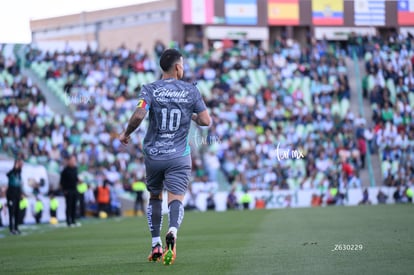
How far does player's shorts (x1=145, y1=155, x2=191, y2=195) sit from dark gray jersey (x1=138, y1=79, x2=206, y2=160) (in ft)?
0.21

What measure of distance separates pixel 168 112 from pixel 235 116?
83.9 feet

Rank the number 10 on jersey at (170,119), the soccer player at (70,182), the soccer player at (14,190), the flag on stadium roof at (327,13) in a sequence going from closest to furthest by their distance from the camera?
the number 10 on jersey at (170,119) < the soccer player at (14,190) < the soccer player at (70,182) < the flag on stadium roof at (327,13)

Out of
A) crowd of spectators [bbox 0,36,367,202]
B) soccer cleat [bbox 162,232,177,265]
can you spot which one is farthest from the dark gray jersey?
crowd of spectators [bbox 0,36,367,202]

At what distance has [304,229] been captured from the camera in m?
15.0

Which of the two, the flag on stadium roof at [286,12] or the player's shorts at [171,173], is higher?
the flag on stadium roof at [286,12]

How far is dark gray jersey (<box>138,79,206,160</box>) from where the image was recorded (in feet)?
30.5

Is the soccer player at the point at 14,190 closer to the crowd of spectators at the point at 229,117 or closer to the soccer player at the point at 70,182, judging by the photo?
the soccer player at the point at 70,182

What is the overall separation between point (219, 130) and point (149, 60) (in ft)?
18.1

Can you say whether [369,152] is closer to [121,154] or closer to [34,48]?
[121,154]

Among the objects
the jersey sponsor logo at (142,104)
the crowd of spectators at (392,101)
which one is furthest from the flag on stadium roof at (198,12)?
the jersey sponsor logo at (142,104)

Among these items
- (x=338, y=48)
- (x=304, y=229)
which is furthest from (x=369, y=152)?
(x=304, y=229)

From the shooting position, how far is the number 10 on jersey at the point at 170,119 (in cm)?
931

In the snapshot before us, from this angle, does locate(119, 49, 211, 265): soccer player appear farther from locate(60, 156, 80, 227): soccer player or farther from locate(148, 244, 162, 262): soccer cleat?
locate(60, 156, 80, 227): soccer player

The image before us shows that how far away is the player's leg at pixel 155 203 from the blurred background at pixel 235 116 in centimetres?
1577
